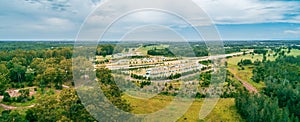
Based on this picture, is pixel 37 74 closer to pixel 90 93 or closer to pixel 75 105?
pixel 75 105

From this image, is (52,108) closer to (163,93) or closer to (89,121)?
(89,121)

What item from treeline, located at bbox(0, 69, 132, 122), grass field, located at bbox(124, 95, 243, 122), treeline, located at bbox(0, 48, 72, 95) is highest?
treeline, located at bbox(0, 69, 132, 122)

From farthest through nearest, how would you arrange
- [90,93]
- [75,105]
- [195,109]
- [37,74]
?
[37,74]
[195,109]
[75,105]
[90,93]

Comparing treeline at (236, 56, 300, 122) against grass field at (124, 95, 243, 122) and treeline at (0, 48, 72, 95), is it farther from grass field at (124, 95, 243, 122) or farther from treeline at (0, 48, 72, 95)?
treeline at (0, 48, 72, 95)

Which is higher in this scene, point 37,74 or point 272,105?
point 37,74

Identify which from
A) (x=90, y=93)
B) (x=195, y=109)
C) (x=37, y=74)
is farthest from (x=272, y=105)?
(x=37, y=74)

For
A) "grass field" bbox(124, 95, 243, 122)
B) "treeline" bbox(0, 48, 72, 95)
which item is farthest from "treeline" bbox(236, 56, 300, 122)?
"treeline" bbox(0, 48, 72, 95)


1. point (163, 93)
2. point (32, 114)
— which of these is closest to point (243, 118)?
point (163, 93)

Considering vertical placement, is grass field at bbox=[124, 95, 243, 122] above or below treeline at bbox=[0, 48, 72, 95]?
below

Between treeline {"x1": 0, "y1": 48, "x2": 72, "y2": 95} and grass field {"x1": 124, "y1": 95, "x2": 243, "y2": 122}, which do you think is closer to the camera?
grass field {"x1": 124, "y1": 95, "x2": 243, "y2": 122}

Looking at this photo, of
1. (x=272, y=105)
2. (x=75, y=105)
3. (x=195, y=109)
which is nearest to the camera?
(x=75, y=105)

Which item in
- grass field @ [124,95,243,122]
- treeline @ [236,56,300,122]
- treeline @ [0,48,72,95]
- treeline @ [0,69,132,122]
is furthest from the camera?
treeline @ [0,48,72,95]
